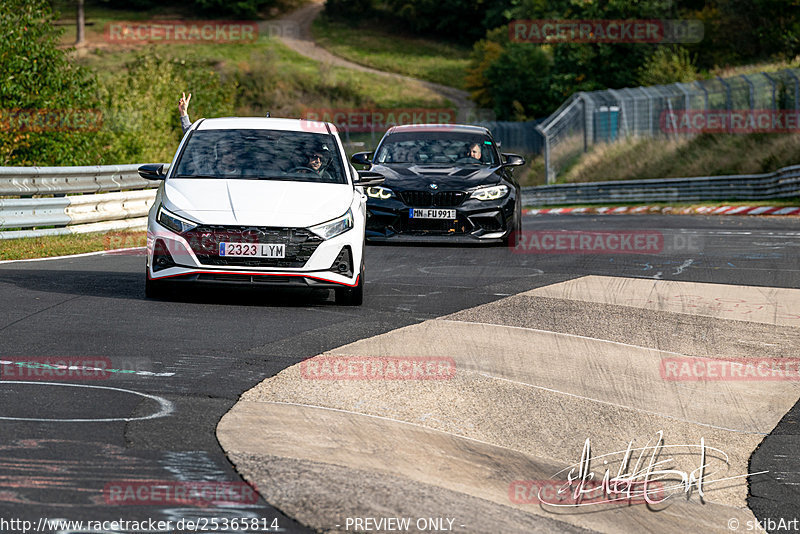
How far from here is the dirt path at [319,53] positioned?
294 feet

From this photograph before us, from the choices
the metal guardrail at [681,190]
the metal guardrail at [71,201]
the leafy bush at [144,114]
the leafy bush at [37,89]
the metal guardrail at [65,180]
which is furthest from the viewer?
the leafy bush at [144,114]

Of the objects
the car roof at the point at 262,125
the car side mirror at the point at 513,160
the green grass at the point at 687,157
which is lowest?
the green grass at the point at 687,157

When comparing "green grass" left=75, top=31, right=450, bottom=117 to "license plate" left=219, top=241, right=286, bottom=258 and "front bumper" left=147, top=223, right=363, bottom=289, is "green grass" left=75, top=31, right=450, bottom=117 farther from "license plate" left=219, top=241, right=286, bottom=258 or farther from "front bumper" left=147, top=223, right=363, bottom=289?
"license plate" left=219, top=241, right=286, bottom=258

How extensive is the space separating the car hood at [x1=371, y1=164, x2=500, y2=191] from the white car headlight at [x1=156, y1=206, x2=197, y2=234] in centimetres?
594

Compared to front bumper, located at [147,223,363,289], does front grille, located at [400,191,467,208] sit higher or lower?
lower

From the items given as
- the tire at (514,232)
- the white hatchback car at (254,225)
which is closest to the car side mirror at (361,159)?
the tire at (514,232)

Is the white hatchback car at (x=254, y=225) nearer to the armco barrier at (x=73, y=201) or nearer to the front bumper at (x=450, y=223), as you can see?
the front bumper at (x=450, y=223)

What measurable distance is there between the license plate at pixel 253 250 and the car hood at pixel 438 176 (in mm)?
5967

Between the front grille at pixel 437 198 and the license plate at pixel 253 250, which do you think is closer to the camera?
the license plate at pixel 253 250

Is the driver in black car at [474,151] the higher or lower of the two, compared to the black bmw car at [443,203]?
higher

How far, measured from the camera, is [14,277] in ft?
38.5

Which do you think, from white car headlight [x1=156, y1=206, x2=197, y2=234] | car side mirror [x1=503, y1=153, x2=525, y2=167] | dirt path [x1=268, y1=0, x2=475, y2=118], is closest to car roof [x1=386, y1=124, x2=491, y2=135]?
car side mirror [x1=503, y1=153, x2=525, y2=167]

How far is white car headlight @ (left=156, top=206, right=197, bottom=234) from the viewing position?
32.0 feet

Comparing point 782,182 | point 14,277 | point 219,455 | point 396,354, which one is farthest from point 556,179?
point 219,455
